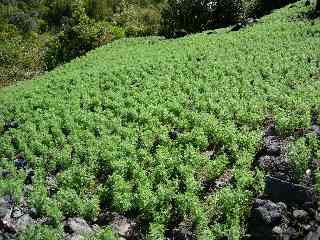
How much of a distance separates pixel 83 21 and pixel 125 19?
59.8 ft

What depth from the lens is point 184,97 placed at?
1966cm

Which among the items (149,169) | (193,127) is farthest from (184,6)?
(149,169)

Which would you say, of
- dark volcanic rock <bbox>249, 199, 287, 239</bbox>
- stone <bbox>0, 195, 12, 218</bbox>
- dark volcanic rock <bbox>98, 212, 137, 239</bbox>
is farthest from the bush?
dark volcanic rock <bbox>249, 199, 287, 239</bbox>

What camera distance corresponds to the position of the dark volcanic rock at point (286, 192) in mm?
12638

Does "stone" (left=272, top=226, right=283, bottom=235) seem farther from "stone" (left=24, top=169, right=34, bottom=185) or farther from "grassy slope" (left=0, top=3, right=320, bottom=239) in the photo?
"stone" (left=24, top=169, right=34, bottom=185)

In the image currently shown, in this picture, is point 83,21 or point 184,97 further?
point 83,21

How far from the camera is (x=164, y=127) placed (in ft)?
57.3

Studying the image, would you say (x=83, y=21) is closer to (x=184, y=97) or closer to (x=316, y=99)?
(x=184, y=97)

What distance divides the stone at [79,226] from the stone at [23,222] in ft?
3.50

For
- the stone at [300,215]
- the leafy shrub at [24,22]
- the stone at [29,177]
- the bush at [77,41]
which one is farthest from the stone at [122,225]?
the leafy shrub at [24,22]

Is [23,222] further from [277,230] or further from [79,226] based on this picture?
[277,230]

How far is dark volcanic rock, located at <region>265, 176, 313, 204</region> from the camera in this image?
12638mm

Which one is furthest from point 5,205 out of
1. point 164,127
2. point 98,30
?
point 98,30

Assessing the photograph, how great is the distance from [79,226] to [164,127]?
5.36 m
